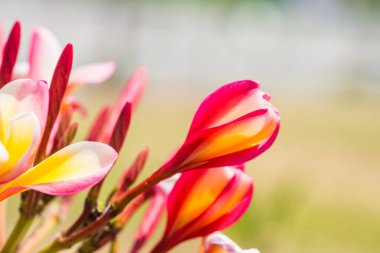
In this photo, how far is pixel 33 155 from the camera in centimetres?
32

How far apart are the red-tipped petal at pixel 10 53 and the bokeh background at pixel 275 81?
11.3 inches

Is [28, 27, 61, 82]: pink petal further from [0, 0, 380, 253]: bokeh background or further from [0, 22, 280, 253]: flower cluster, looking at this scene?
[0, 0, 380, 253]: bokeh background

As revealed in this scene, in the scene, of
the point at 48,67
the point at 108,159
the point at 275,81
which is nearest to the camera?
the point at 108,159

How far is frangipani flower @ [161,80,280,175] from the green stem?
8cm

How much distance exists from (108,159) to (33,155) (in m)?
0.03

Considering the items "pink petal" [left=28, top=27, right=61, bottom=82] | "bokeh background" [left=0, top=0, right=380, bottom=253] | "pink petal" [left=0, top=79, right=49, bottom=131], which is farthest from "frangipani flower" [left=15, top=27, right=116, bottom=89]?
"bokeh background" [left=0, top=0, right=380, bottom=253]

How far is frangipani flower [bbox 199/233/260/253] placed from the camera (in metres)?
0.37

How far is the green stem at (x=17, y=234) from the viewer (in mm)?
374

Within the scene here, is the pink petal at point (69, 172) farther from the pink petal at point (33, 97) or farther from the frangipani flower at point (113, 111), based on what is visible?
the frangipani flower at point (113, 111)

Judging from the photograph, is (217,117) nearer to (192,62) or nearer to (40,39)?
(40,39)

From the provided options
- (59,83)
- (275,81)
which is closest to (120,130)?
(59,83)

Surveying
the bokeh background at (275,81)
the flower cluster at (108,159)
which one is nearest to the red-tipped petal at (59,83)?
the flower cluster at (108,159)

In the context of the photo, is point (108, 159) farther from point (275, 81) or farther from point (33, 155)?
point (275, 81)

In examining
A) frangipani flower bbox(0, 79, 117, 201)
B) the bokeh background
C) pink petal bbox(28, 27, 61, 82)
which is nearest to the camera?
frangipani flower bbox(0, 79, 117, 201)
